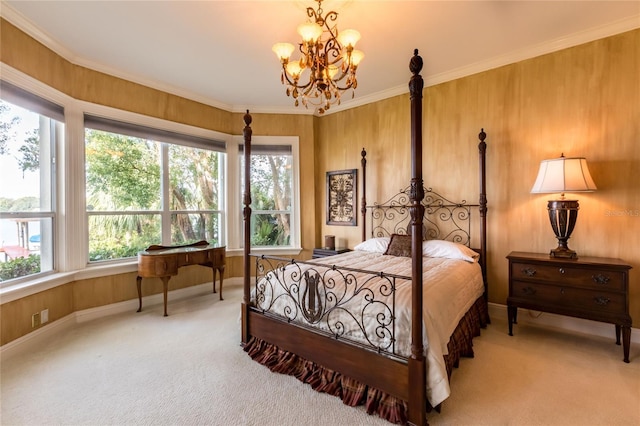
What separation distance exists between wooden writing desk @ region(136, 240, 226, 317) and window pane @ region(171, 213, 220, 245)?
23cm

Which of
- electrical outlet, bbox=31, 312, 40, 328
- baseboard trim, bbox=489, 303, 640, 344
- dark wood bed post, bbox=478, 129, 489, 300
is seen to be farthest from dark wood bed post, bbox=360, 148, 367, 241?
electrical outlet, bbox=31, 312, 40, 328

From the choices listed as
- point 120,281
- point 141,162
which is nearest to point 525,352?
point 120,281

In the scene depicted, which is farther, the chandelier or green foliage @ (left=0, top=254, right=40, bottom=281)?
green foliage @ (left=0, top=254, right=40, bottom=281)

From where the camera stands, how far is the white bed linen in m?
1.69

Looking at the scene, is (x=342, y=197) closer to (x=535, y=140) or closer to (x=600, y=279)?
(x=535, y=140)

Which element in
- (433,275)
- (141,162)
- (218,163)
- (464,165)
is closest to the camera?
(433,275)

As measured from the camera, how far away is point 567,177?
2.60 meters

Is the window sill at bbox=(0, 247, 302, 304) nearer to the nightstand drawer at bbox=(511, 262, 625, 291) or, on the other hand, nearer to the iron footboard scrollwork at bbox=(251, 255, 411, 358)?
the iron footboard scrollwork at bbox=(251, 255, 411, 358)

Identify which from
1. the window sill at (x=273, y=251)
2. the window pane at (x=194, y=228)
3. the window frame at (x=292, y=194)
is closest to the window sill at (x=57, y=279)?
the window pane at (x=194, y=228)

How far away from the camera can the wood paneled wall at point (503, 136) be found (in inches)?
105

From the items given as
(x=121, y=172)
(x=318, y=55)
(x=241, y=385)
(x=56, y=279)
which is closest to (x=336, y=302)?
(x=241, y=385)

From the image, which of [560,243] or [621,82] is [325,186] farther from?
[621,82]

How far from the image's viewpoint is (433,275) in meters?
2.43

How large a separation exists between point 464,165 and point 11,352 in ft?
16.0
